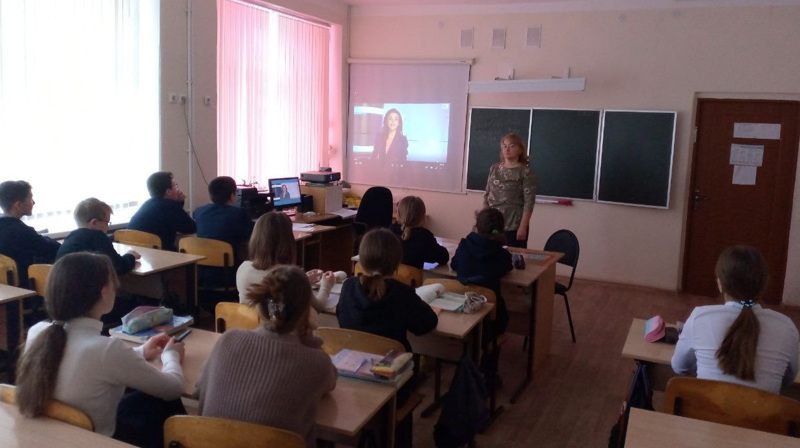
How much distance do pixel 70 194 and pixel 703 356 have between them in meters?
4.48

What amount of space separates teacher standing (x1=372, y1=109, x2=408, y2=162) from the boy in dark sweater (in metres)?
4.61

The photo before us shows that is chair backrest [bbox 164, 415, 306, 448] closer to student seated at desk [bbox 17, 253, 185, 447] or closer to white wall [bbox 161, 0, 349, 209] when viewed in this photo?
student seated at desk [bbox 17, 253, 185, 447]

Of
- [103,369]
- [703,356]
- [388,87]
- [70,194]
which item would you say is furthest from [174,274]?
[388,87]

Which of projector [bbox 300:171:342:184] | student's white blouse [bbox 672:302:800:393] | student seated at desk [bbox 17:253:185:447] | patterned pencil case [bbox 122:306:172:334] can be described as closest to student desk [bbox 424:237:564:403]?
student's white blouse [bbox 672:302:800:393]

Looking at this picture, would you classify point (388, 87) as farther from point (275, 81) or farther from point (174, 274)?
point (174, 274)

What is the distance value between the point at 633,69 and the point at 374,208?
3136mm

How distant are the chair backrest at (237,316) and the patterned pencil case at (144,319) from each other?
233mm

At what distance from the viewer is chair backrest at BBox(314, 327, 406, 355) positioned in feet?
8.29

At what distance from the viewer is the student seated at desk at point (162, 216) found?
15.8ft

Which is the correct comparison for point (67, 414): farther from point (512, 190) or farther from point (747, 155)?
point (747, 155)

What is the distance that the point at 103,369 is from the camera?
1906 millimetres

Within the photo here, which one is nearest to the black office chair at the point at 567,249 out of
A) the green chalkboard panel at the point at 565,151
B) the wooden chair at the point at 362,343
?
the green chalkboard panel at the point at 565,151

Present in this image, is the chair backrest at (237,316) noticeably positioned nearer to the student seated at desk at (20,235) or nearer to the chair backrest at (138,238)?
the student seated at desk at (20,235)

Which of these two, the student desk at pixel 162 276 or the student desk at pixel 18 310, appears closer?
the student desk at pixel 18 310
